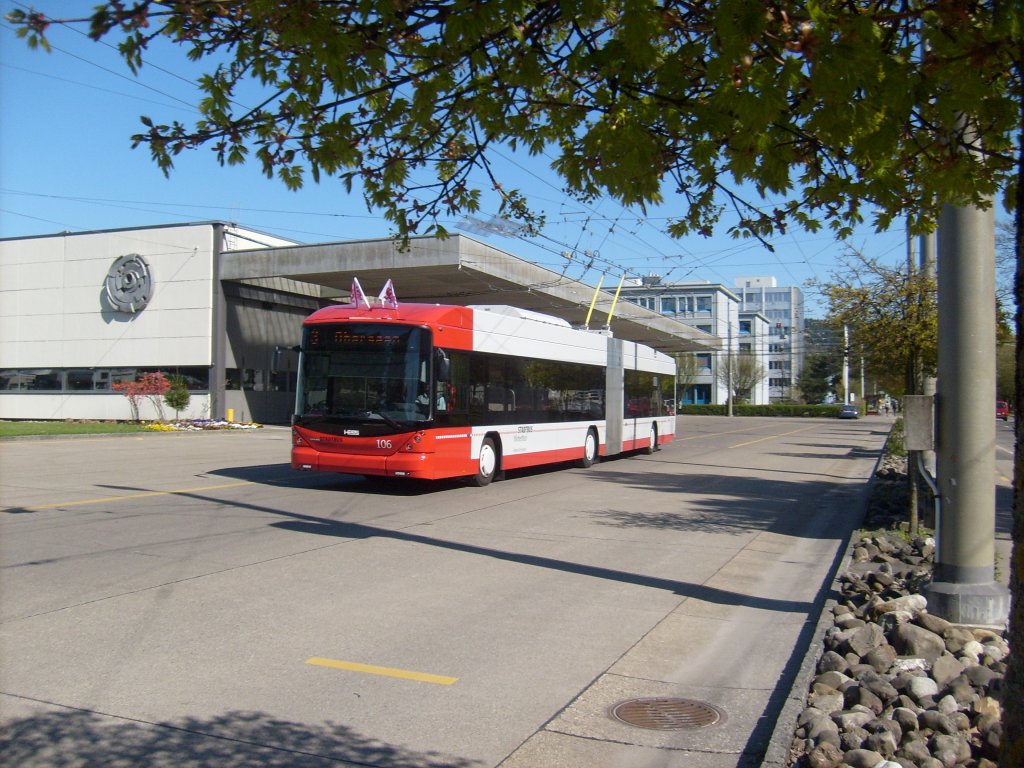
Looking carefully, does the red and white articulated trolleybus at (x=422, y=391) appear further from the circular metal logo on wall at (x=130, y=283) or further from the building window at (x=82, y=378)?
the circular metal logo on wall at (x=130, y=283)

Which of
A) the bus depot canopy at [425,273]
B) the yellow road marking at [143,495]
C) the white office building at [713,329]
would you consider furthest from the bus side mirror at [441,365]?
the white office building at [713,329]

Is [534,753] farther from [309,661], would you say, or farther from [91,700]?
[91,700]

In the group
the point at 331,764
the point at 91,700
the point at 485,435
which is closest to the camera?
the point at 331,764

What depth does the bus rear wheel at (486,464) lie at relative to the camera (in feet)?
55.8

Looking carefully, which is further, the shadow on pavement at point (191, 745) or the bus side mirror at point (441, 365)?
the bus side mirror at point (441, 365)

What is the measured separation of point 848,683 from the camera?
5520mm

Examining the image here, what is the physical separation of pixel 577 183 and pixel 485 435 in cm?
1223

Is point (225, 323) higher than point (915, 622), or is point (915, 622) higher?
point (225, 323)

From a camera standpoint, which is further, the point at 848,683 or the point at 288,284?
the point at 288,284

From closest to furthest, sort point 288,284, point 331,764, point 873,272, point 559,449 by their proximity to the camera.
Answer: point 331,764 → point 873,272 → point 559,449 → point 288,284

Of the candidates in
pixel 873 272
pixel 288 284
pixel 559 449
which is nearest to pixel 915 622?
pixel 873 272

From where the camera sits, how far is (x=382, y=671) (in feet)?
19.2

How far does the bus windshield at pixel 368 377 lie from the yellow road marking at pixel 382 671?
29.4 ft

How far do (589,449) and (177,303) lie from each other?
2601 cm
